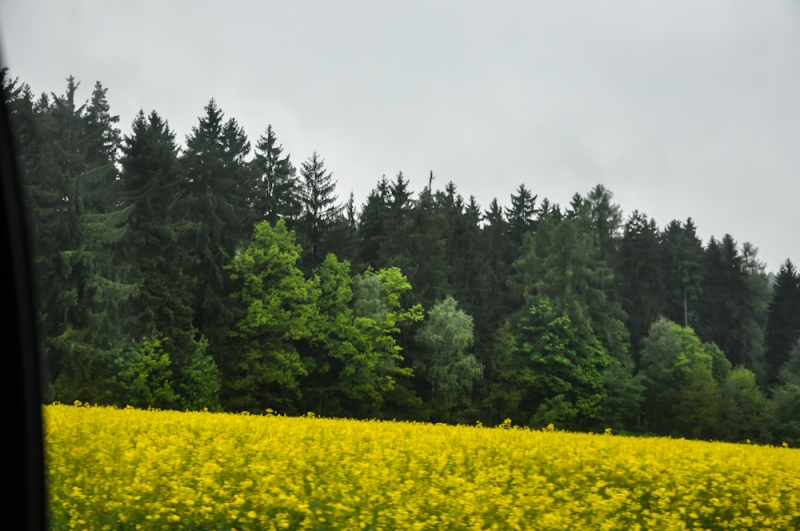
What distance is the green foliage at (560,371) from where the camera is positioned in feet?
136

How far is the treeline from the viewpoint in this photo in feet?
101

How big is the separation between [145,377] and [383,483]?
81.0 ft

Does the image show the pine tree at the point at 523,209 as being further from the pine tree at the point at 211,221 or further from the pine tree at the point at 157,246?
the pine tree at the point at 157,246

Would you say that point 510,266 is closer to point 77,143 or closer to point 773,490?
point 77,143

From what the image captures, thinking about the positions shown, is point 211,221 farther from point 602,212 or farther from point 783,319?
point 783,319

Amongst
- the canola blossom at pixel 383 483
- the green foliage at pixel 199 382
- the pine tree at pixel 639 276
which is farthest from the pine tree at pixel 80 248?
the pine tree at pixel 639 276

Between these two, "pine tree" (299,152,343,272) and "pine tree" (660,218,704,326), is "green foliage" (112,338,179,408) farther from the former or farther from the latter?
"pine tree" (660,218,704,326)

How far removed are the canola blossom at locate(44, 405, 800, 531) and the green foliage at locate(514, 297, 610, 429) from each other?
31285 mm

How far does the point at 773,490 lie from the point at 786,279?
54757 millimetres

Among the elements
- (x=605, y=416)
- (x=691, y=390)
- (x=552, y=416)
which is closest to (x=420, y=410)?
(x=552, y=416)

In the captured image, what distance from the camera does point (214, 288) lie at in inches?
1457

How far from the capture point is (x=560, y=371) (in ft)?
140

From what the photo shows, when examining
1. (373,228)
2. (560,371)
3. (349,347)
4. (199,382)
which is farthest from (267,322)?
(560,371)

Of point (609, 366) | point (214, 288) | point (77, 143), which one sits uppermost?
point (77, 143)
